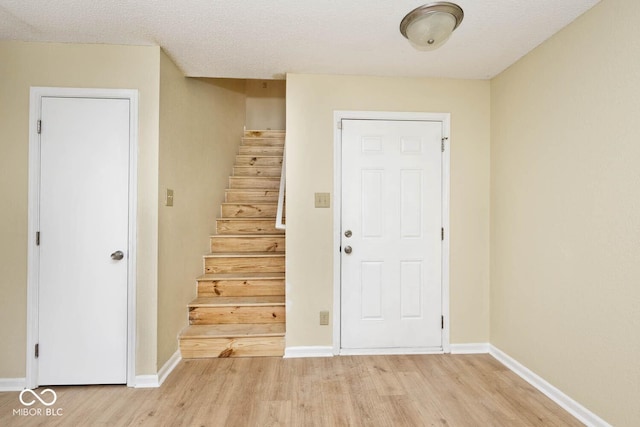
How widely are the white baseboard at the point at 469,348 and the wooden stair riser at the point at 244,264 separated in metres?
1.72

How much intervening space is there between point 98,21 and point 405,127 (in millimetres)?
2269

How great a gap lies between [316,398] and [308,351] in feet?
1.89

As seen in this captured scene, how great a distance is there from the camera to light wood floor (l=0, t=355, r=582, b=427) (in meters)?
1.81

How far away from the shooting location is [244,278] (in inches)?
115

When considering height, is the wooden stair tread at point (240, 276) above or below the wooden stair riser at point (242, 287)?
above

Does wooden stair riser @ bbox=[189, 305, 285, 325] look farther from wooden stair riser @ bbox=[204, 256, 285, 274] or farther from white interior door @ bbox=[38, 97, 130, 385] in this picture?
white interior door @ bbox=[38, 97, 130, 385]

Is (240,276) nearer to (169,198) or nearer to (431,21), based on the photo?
(169,198)

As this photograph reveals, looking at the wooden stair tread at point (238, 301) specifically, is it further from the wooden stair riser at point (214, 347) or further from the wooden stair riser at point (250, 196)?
the wooden stair riser at point (250, 196)

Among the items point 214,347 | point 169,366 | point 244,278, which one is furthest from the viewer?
point 244,278

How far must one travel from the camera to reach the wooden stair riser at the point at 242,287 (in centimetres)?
292

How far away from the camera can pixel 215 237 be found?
3381 millimetres

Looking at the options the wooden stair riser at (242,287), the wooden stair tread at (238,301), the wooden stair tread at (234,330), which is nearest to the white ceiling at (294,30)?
the wooden stair riser at (242,287)

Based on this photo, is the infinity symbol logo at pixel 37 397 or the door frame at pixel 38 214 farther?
the door frame at pixel 38 214

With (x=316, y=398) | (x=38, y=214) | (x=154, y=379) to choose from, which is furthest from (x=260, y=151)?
(x=316, y=398)
